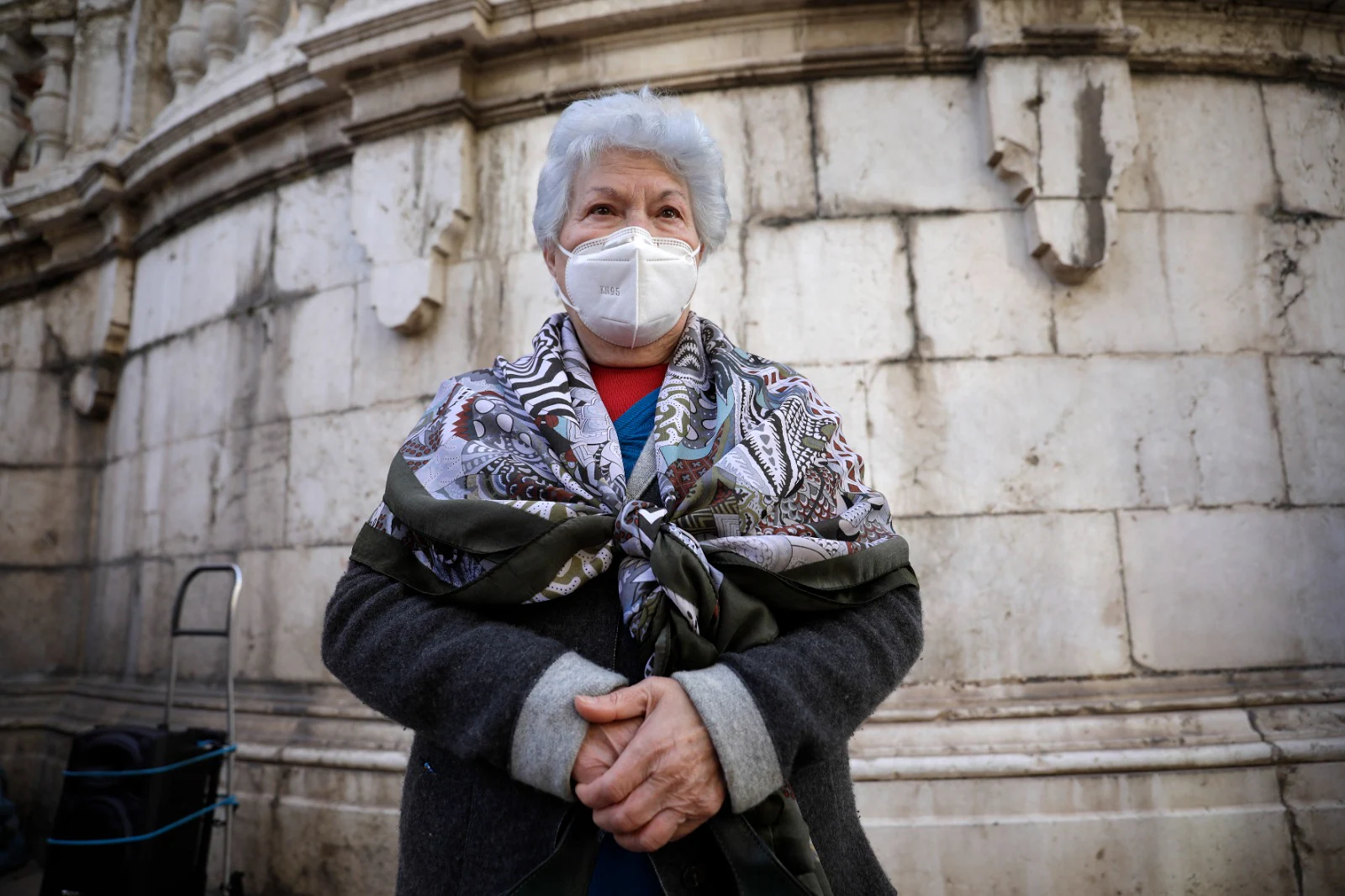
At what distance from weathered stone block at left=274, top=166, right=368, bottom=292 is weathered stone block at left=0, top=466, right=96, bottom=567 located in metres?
2.67

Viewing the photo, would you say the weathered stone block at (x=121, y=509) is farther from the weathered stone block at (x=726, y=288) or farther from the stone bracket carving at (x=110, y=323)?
the weathered stone block at (x=726, y=288)

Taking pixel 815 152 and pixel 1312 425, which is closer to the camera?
pixel 1312 425

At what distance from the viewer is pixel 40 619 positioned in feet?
17.8

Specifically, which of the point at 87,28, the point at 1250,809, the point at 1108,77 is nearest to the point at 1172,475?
the point at 1250,809

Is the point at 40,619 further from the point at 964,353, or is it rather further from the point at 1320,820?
the point at 1320,820

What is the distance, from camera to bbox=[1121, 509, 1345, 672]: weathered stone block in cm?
323

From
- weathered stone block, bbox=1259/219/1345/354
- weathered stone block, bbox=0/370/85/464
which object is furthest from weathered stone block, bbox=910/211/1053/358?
weathered stone block, bbox=0/370/85/464

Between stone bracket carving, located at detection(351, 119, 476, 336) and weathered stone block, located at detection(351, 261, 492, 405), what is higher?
stone bracket carving, located at detection(351, 119, 476, 336)

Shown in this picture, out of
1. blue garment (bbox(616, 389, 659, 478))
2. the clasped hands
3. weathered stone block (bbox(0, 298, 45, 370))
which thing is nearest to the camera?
the clasped hands

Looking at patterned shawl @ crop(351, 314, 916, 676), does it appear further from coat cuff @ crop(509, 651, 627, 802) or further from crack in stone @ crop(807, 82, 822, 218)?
crack in stone @ crop(807, 82, 822, 218)

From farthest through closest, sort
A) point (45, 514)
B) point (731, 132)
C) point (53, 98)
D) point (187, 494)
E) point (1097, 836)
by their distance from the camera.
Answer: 1. point (53, 98)
2. point (45, 514)
3. point (187, 494)
4. point (731, 132)
5. point (1097, 836)

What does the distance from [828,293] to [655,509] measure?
2442 mm

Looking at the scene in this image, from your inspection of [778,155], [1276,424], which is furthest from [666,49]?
[1276,424]

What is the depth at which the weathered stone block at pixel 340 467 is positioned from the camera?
3867mm
